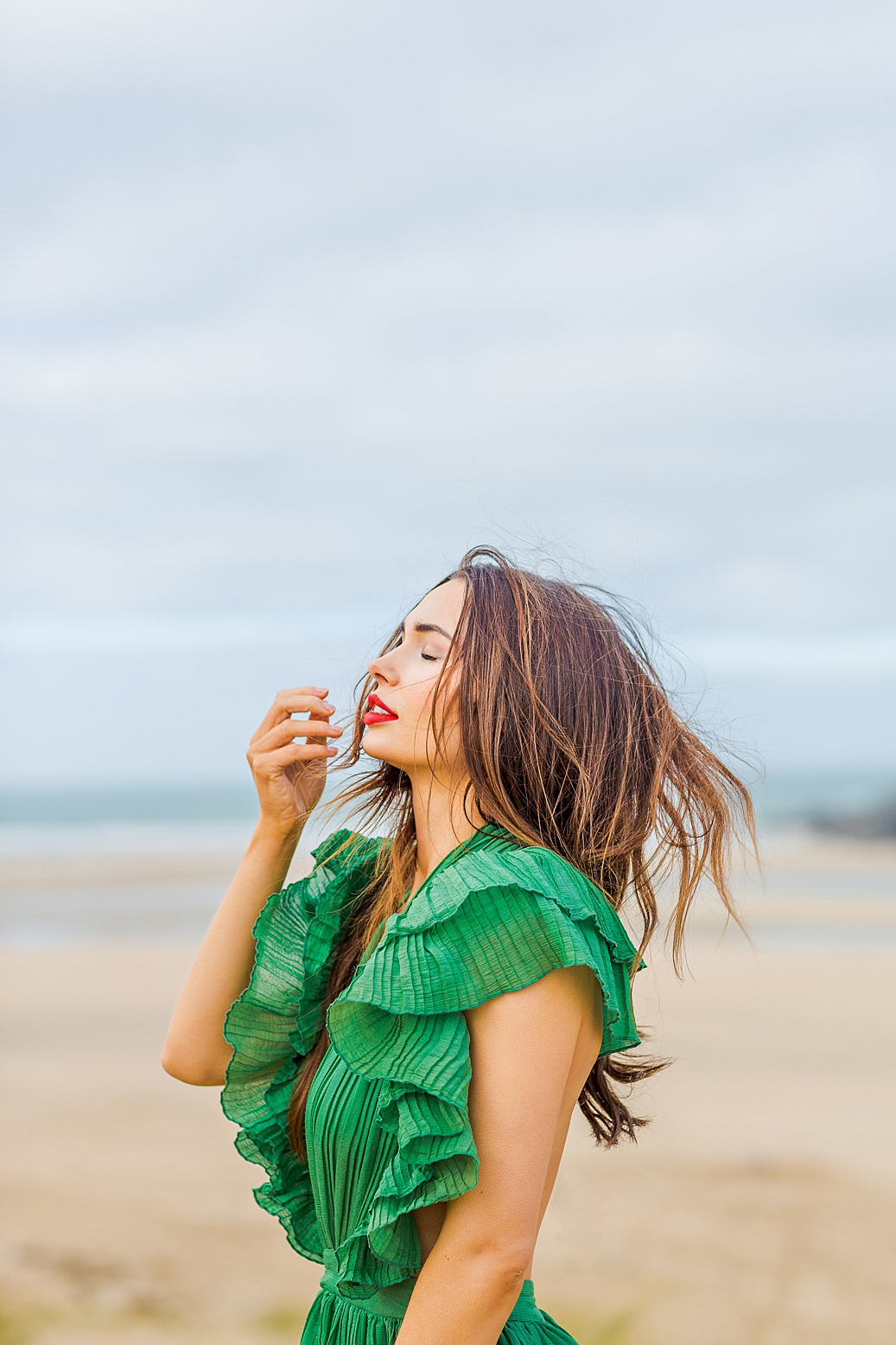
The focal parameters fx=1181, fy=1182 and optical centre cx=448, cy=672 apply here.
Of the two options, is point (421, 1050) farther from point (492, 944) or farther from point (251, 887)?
point (251, 887)

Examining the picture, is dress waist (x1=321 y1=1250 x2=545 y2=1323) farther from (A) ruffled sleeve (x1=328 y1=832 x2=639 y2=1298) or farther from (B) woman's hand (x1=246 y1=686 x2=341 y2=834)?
(B) woman's hand (x1=246 y1=686 x2=341 y2=834)

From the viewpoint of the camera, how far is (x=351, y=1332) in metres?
1.76

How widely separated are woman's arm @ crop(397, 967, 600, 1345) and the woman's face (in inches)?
17.1

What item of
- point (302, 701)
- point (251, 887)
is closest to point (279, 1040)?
point (251, 887)

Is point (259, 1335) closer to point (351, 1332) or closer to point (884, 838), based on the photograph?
point (351, 1332)

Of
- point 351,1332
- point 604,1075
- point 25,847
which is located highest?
point 604,1075

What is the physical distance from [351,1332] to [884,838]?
2669 cm

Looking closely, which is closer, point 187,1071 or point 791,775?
point 187,1071

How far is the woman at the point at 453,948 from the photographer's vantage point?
4.93ft

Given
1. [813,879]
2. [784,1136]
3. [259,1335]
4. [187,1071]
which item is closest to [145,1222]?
[259,1335]

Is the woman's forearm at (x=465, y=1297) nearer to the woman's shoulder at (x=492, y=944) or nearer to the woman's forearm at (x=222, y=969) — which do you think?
the woman's shoulder at (x=492, y=944)

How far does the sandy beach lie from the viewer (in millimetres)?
4805

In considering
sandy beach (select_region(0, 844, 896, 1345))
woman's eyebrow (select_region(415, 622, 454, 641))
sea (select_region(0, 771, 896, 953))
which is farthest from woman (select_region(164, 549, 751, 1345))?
sandy beach (select_region(0, 844, 896, 1345))

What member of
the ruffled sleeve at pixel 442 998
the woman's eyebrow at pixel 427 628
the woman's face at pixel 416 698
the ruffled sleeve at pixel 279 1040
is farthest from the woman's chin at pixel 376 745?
the ruffled sleeve at pixel 279 1040
